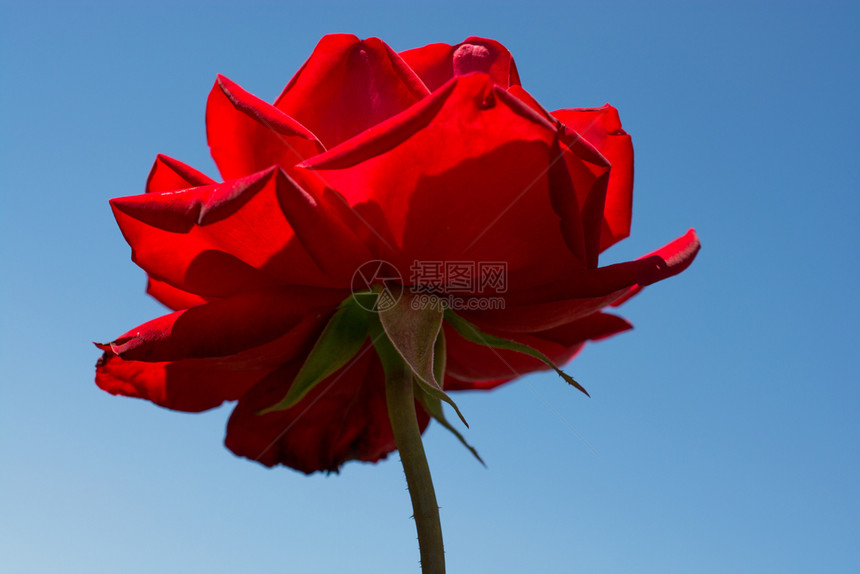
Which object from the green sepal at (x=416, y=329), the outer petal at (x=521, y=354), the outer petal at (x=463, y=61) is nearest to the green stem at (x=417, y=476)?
the green sepal at (x=416, y=329)

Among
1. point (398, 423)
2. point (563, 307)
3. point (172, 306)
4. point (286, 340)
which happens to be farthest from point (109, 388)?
point (563, 307)

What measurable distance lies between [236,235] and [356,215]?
0.32 feet

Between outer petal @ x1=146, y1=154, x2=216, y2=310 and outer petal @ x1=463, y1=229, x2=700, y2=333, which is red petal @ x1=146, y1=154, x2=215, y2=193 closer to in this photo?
outer petal @ x1=146, y1=154, x2=216, y2=310

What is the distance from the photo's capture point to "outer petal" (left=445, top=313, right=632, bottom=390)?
0.79 metres

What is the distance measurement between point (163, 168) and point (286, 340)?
207 mm

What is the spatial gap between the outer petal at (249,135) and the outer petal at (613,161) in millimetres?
268

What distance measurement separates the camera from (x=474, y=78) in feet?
1.67

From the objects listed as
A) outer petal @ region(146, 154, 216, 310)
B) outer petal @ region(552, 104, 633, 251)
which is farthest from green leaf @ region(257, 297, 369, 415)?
outer petal @ region(552, 104, 633, 251)

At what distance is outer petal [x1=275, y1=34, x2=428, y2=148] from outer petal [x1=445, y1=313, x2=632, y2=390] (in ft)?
0.79

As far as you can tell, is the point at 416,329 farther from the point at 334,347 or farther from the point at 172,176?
the point at 172,176

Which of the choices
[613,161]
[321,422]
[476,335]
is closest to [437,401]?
[476,335]

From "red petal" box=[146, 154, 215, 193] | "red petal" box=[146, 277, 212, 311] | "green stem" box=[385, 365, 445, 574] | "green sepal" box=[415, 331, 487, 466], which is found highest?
"red petal" box=[146, 154, 215, 193]

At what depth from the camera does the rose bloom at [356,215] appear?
53 cm

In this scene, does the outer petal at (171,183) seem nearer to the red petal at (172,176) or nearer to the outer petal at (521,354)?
the red petal at (172,176)
